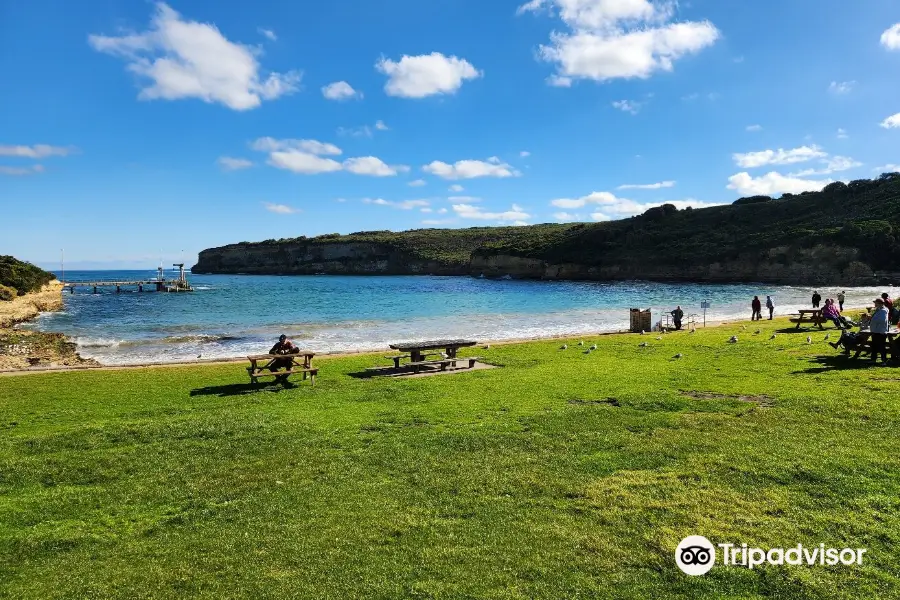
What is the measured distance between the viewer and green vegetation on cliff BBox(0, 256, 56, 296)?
183 ft

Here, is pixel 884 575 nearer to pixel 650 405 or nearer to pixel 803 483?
pixel 803 483

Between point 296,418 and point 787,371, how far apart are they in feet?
35.8

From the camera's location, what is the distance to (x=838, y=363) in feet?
42.2

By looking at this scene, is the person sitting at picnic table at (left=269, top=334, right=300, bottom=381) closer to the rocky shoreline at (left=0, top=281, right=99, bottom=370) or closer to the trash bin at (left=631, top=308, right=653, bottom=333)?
the rocky shoreline at (left=0, top=281, right=99, bottom=370)

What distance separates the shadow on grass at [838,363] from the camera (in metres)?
12.1

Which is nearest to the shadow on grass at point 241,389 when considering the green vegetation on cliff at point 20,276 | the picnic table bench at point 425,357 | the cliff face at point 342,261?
the picnic table bench at point 425,357

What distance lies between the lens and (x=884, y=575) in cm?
405

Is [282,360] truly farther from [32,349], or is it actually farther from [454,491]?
[32,349]

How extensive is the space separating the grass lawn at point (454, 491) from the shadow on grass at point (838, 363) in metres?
1.06

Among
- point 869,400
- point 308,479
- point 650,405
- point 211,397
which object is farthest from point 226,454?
point 869,400

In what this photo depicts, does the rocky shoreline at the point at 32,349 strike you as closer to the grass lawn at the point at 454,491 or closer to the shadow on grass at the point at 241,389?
the shadow on grass at the point at 241,389

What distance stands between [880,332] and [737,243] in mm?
87974

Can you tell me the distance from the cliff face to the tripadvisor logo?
463 ft

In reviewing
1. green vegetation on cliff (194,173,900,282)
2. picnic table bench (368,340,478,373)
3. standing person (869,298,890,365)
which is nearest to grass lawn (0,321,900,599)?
standing person (869,298,890,365)
